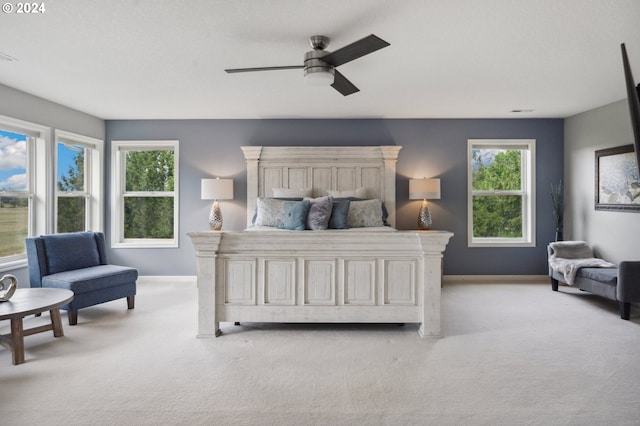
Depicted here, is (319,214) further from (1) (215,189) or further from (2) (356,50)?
(2) (356,50)

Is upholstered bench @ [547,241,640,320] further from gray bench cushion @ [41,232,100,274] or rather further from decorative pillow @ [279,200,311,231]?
gray bench cushion @ [41,232,100,274]

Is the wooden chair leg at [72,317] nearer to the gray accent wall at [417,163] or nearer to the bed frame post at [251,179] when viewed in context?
the gray accent wall at [417,163]

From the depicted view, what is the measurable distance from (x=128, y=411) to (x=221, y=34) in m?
2.56

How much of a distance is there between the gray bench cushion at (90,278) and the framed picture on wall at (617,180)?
5.78 m

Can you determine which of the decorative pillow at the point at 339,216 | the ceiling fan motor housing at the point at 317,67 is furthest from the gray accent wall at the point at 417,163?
the ceiling fan motor housing at the point at 317,67

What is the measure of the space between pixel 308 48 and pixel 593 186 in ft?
14.4

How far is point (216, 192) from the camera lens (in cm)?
536

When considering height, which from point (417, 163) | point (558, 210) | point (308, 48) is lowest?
point (558, 210)

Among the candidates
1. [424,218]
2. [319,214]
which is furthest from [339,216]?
[424,218]

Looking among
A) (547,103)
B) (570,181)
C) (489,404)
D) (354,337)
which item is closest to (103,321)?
(354,337)

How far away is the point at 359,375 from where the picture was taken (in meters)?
2.57

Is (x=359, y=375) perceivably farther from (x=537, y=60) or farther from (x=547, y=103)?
(x=547, y=103)

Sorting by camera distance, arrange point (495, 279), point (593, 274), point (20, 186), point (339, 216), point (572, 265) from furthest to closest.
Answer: point (495, 279) → point (339, 216) → point (572, 265) → point (20, 186) → point (593, 274)

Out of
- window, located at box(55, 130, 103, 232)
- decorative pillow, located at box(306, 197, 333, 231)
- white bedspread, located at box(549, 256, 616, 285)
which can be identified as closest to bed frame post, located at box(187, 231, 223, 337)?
decorative pillow, located at box(306, 197, 333, 231)
